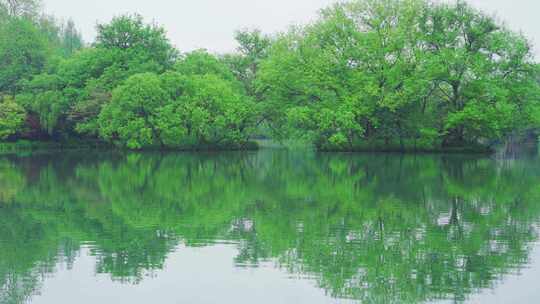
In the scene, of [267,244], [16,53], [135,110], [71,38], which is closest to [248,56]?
[135,110]

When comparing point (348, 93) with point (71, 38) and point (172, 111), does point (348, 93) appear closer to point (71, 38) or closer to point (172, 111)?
point (172, 111)

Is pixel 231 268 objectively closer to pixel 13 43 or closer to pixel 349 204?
pixel 349 204

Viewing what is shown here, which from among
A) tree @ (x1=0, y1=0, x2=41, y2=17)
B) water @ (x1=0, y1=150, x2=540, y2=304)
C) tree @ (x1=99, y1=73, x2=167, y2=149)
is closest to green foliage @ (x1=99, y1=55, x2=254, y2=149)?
tree @ (x1=99, y1=73, x2=167, y2=149)

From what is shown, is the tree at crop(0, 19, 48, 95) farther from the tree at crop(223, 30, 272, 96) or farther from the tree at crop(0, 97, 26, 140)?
the tree at crop(223, 30, 272, 96)

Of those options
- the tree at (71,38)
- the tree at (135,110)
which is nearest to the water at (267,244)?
the tree at (135,110)

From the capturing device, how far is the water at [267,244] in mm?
10188

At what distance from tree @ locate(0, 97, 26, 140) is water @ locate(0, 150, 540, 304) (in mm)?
35836

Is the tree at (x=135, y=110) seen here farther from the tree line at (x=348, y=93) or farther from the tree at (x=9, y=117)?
the tree at (x=9, y=117)

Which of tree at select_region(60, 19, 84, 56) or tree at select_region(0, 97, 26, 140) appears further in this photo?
tree at select_region(60, 19, 84, 56)

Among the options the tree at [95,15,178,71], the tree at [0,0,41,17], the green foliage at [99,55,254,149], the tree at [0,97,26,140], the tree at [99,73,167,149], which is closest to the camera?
the tree at [99,73,167,149]

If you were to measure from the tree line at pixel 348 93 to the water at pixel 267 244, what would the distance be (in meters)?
29.7

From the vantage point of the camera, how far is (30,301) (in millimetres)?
9539

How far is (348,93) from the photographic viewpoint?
5488 cm

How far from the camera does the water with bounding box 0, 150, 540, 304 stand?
401 inches
